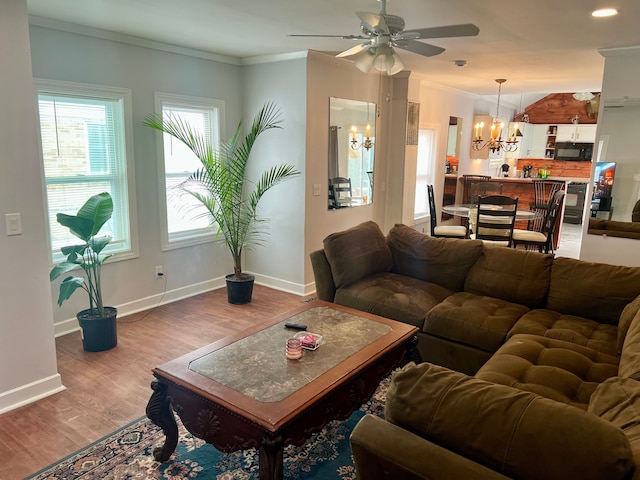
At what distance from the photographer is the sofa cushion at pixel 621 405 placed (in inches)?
51.9

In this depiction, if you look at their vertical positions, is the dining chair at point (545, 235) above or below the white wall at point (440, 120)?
below

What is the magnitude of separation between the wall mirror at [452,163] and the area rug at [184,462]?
6257 mm

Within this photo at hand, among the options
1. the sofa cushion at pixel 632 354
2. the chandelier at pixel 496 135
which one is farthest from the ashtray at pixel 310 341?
the chandelier at pixel 496 135

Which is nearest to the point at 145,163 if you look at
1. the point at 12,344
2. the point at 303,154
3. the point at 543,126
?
the point at 303,154

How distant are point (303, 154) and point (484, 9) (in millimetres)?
2231

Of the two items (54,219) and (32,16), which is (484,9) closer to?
(32,16)

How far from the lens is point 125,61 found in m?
3.99

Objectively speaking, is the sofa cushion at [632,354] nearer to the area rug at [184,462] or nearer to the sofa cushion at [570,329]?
the sofa cushion at [570,329]

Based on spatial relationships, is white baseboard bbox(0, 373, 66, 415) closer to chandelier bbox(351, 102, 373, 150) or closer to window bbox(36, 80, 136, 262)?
window bbox(36, 80, 136, 262)

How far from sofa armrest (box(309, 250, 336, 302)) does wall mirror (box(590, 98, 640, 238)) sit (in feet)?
9.40

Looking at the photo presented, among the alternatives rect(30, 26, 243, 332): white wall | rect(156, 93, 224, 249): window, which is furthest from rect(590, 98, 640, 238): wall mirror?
rect(156, 93, 224, 249): window

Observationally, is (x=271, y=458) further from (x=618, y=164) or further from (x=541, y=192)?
(x=541, y=192)

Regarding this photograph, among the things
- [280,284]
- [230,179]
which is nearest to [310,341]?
[230,179]

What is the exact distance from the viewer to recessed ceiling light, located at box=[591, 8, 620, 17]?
118 inches
